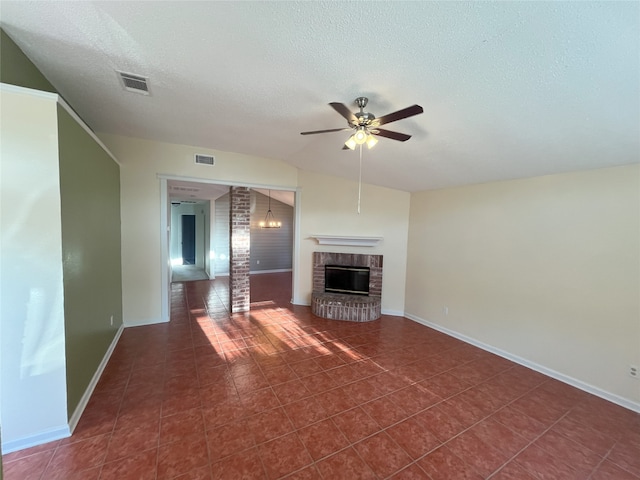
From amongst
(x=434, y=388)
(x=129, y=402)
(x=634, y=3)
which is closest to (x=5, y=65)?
(x=129, y=402)

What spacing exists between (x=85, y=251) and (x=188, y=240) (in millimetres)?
8338

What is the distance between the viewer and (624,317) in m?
2.72

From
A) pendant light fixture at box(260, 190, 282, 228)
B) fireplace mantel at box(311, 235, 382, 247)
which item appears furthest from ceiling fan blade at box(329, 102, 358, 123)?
pendant light fixture at box(260, 190, 282, 228)

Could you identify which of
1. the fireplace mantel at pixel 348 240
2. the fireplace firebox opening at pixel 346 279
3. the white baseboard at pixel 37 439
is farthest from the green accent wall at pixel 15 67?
the fireplace firebox opening at pixel 346 279

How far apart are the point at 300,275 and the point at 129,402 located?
3.32 m

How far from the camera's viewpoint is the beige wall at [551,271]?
107 inches

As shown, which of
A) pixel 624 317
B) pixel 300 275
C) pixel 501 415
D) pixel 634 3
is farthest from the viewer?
pixel 300 275


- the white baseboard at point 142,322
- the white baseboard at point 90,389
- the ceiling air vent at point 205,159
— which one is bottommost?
the white baseboard at point 90,389

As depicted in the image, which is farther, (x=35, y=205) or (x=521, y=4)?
(x=35, y=205)

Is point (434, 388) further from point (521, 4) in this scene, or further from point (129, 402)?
point (521, 4)

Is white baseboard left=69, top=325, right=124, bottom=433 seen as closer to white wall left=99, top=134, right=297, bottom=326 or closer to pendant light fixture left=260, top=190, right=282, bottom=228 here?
white wall left=99, top=134, right=297, bottom=326

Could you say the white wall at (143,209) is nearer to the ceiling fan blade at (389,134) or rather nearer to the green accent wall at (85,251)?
the green accent wall at (85,251)

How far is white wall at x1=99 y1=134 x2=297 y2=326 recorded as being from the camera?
406cm

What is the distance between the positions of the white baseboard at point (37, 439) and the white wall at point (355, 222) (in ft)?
12.3
